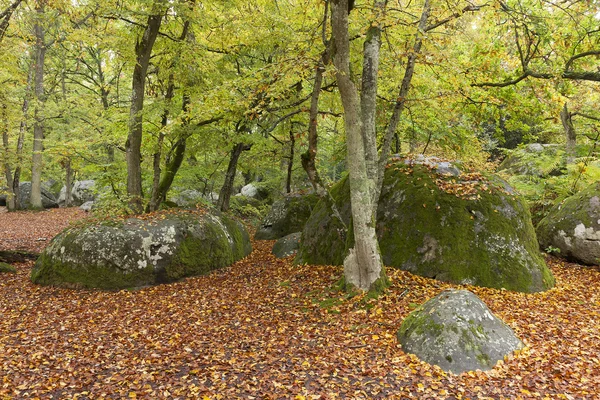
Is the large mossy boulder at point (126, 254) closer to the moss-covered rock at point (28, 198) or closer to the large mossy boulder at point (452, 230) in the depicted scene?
the large mossy boulder at point (452, 230)

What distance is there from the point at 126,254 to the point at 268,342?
4435 millimetres

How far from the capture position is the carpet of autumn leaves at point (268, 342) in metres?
4.22

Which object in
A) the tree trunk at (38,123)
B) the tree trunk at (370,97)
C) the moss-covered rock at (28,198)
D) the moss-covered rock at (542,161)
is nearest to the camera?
the tree trunk at (370,97)

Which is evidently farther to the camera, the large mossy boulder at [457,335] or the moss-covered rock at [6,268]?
the moss-covered rock at [6,268]

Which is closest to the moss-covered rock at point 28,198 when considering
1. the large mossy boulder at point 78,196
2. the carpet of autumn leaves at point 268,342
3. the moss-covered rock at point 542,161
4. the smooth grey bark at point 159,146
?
the large mossy boulder at point 78,196

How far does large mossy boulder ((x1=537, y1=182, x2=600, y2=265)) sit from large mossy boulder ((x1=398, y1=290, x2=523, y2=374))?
17.1ft

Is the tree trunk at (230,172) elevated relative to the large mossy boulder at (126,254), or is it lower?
elevated

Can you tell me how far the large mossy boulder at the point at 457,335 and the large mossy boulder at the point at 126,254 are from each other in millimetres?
5582

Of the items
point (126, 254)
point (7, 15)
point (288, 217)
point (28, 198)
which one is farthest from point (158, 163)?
point (28, 198)

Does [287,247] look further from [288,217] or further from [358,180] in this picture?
[358,180]

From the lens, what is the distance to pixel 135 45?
1068 centimetres

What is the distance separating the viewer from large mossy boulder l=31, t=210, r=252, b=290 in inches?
321

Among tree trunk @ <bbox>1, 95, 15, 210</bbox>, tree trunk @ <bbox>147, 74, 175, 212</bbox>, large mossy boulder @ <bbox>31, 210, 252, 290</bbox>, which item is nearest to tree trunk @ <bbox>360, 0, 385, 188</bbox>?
large mossy boulder @ <bbox>31, 210, 252, 290</bbox>

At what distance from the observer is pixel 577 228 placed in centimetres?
870
